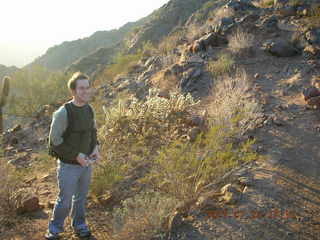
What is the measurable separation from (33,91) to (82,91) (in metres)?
13.3

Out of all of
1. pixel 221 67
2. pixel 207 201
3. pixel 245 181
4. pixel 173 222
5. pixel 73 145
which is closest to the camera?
pixel 73 145

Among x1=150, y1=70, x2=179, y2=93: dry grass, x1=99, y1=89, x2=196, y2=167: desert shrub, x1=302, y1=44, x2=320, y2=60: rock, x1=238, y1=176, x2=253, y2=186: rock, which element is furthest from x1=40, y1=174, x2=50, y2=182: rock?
x1=302, y1=44, x2=320, y2=60: rock

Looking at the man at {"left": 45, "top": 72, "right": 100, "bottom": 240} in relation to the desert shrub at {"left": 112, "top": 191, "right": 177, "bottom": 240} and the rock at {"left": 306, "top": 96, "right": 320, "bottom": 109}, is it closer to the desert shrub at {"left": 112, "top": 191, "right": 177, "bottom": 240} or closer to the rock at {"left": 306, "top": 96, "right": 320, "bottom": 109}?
the desert shrub at {"left": 112, "top": 191, "right": 177, "bottom": 240}

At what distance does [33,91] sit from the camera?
1515cm

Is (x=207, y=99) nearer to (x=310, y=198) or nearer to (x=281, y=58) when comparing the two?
(x=281, y=58)

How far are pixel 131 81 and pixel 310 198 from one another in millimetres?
7620

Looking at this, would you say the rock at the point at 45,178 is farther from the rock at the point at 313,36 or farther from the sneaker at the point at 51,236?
the rock at the point at 313,36

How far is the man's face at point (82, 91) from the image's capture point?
2961mm

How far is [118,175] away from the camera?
4449 mm

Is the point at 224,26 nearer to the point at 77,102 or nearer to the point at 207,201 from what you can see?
the point at 207,201

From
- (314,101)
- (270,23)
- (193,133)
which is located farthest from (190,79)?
(270,23)

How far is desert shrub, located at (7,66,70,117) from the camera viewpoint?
14.4 m

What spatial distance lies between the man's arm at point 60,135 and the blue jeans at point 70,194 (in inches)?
5.5

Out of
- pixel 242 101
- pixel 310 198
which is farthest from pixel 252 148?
pixel 242 101
